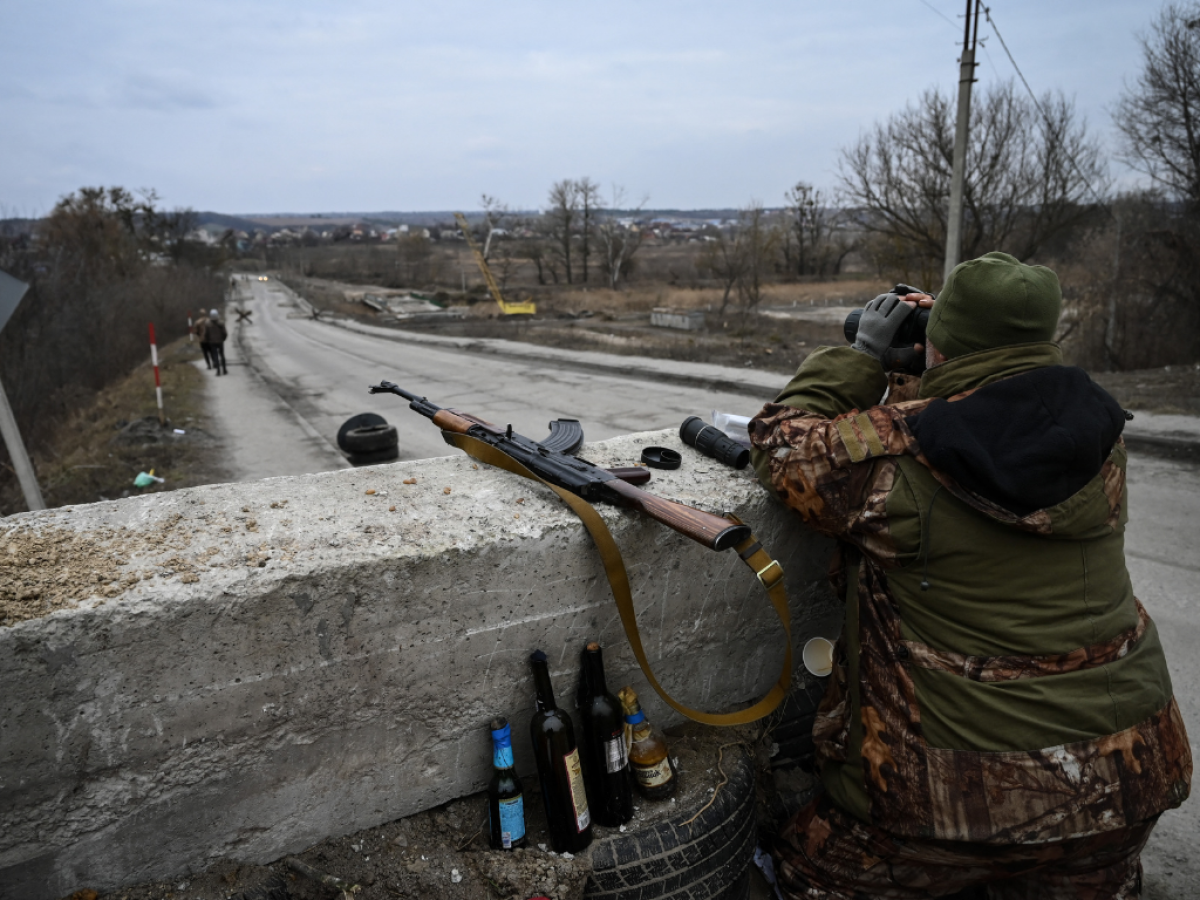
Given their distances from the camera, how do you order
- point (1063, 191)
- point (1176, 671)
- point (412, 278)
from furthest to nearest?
point (412, 278) → point (1063, 191) → point (1176, 671)

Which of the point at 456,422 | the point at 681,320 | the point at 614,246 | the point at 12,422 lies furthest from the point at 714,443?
the point at 614,246

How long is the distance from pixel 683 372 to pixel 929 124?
12.5m

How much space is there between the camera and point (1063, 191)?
20.2 m

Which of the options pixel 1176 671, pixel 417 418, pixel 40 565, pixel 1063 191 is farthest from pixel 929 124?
pixel 40 565

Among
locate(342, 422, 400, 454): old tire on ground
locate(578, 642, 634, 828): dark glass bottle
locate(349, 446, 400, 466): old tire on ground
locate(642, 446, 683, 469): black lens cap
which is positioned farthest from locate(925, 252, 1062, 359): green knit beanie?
locate(349, 446, 400, 466): old tire on ground

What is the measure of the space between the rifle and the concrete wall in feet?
0.24

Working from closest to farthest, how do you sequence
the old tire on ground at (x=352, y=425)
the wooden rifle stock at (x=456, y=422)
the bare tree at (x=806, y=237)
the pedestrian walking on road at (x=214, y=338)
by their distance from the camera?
the wooden rifle stock at (x=456, y=422) → the old tire on ground at (x=352, y=425) → the pedestrian walking on road at (x=214, y=338) → the bare tree at (x=806, y=237)

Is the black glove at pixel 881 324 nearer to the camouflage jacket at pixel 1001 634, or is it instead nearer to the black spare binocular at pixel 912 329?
the black spare binocular at pixel 912 329

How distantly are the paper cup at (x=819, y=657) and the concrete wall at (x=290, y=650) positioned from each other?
29 centimetres

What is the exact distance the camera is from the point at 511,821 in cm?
197

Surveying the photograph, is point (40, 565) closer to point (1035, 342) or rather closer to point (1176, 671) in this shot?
point (1035, 342)

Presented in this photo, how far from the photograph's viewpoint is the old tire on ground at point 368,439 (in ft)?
20.2

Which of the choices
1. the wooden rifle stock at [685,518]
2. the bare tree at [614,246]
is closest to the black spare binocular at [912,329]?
the wooden rifle stock at [685,518]

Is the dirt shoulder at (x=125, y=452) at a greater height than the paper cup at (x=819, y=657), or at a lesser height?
lesser
